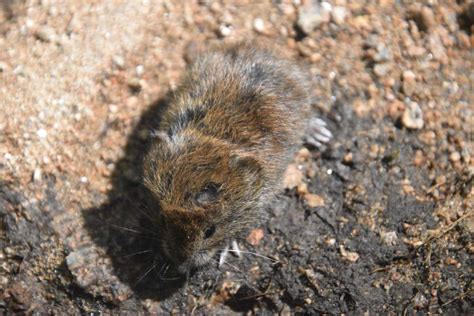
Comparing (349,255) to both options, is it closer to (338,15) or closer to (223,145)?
(223,145)

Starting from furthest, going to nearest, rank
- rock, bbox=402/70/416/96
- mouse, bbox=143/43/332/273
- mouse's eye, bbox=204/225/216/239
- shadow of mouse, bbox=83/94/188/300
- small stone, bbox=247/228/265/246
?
rock, bbox=402/70/416/96 → small stone, bbox=247/228/265/246 → shadow of mouse, bbox=83/94/188/300 → mouse's eye, bbox=204/225/216/239 → mouse, bbox=143/43/332/273

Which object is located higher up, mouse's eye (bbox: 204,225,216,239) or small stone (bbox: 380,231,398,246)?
mouse's eye (bbox: 204,225,216,239)

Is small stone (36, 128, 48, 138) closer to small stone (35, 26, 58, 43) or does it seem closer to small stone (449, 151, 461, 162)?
small stone (35, 26, 58, 43)

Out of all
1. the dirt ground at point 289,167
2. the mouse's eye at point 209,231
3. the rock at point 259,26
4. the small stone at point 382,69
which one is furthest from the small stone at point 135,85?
the small stone at point 382,69

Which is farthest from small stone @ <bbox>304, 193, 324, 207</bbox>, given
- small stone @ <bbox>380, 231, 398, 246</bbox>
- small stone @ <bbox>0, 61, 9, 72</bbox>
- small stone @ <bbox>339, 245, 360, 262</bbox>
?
small stone @ <bbox>0, 61, 9, 72</bbox>

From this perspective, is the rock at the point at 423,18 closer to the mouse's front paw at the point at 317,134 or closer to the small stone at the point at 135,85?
the mouse's front paw at the point at 317,134
